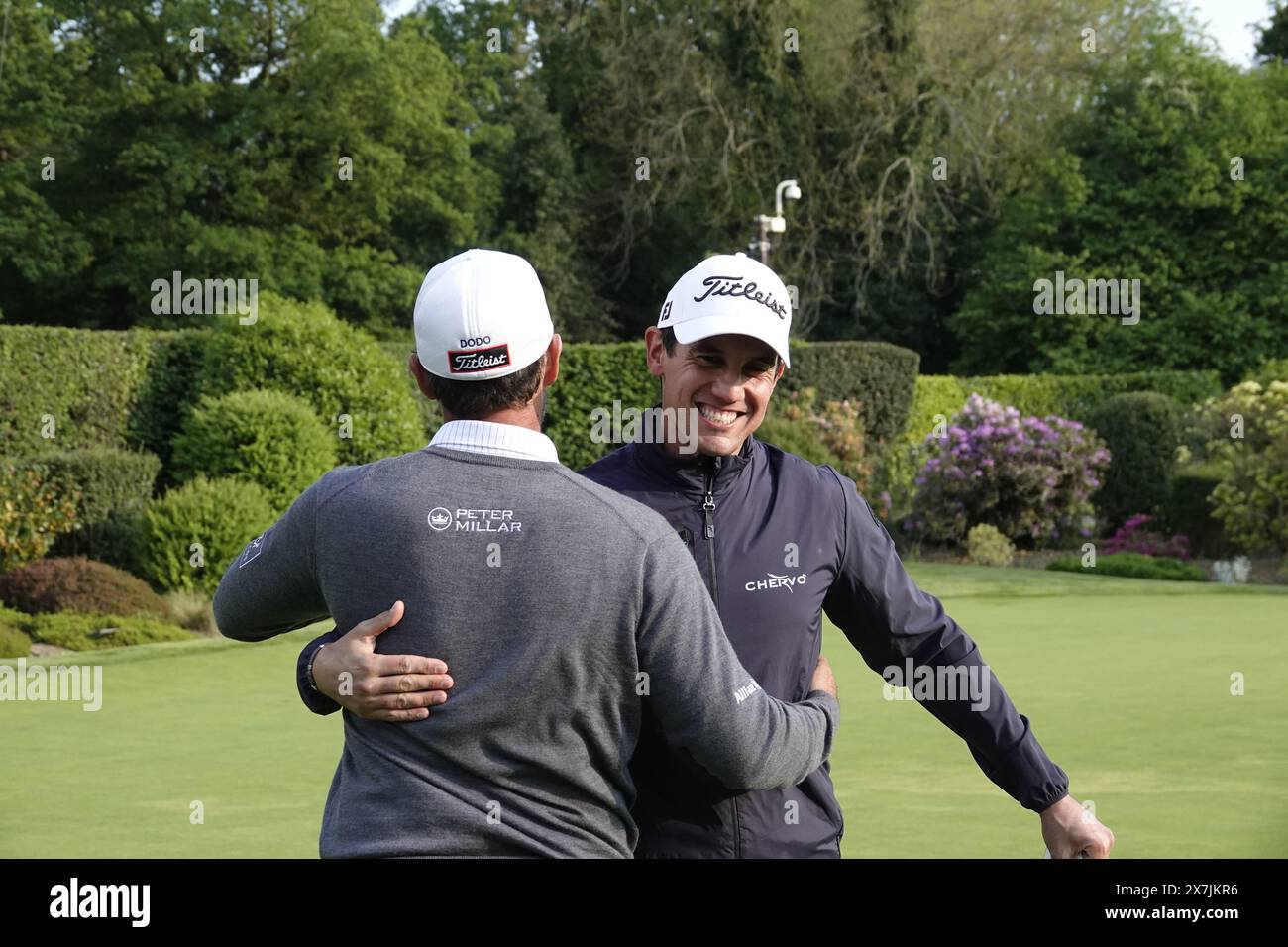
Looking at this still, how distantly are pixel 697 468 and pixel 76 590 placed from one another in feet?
33.8

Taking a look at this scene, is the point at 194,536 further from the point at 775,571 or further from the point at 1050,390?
the point at 1050,390

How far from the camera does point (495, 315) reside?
2.54 meters

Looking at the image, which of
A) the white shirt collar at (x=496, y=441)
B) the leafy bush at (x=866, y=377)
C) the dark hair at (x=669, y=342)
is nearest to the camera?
the white shirt collar at (x=496, y=441)

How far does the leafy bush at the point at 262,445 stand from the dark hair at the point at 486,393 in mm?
12389

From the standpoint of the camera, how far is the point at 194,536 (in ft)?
44.4

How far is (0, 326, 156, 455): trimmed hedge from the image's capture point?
54.6ft

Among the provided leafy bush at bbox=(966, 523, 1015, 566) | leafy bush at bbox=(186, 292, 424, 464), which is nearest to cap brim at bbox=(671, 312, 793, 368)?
leafy bush at bbox=(186, 292, 424, 464)

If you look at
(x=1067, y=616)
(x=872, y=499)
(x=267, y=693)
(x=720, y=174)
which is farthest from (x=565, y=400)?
(x=720, y=174)

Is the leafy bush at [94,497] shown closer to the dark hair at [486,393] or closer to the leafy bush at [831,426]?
the leafy bush at [831,426]

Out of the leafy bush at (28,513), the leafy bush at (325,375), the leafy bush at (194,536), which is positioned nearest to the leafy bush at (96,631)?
the leafy bush at (194,536)

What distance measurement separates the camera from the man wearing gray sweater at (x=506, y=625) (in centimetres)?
237

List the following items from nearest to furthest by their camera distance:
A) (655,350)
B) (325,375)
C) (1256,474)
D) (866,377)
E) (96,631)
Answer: (655,350)
(96,631)
(325,375)
(1256,474)
(866,377)

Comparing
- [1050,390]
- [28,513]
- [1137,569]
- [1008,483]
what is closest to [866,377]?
[1050,390]

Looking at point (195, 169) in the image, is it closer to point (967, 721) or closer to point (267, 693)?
point (267, 693)
